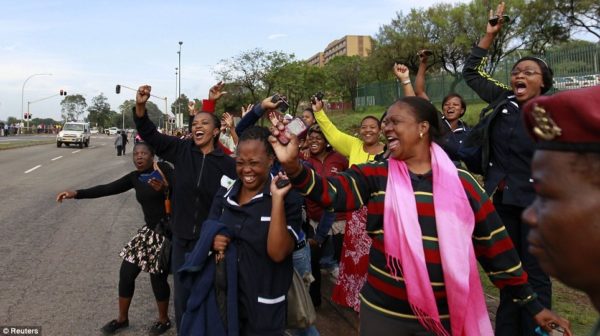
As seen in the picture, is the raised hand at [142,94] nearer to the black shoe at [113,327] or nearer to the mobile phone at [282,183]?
the mobile phone at [282,183]

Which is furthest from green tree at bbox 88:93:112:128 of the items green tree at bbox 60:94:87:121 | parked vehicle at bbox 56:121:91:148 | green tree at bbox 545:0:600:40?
green tree at bbox 545:0:600:40

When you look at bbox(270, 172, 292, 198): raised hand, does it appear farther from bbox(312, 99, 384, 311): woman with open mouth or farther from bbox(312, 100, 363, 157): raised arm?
bbox(312, 100, 363, 157): raised arm

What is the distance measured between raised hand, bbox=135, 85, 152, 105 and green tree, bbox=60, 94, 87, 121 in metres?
125

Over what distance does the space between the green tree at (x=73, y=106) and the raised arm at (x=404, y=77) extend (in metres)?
125

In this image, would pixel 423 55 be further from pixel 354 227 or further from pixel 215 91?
pixel 215 91

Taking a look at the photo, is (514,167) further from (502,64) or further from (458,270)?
(502,64)

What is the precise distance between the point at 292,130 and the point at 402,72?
6.44 feet

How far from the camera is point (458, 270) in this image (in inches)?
81.7

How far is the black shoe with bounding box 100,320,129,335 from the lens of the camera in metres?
4.02

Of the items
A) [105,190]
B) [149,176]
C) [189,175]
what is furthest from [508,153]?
[105,190]

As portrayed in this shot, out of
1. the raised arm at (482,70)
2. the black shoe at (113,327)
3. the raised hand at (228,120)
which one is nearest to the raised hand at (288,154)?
the raised arm at (482,70)

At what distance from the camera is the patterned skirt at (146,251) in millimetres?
3973

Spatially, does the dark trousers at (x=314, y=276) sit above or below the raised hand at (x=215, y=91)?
below

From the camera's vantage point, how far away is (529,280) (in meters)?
2.96
